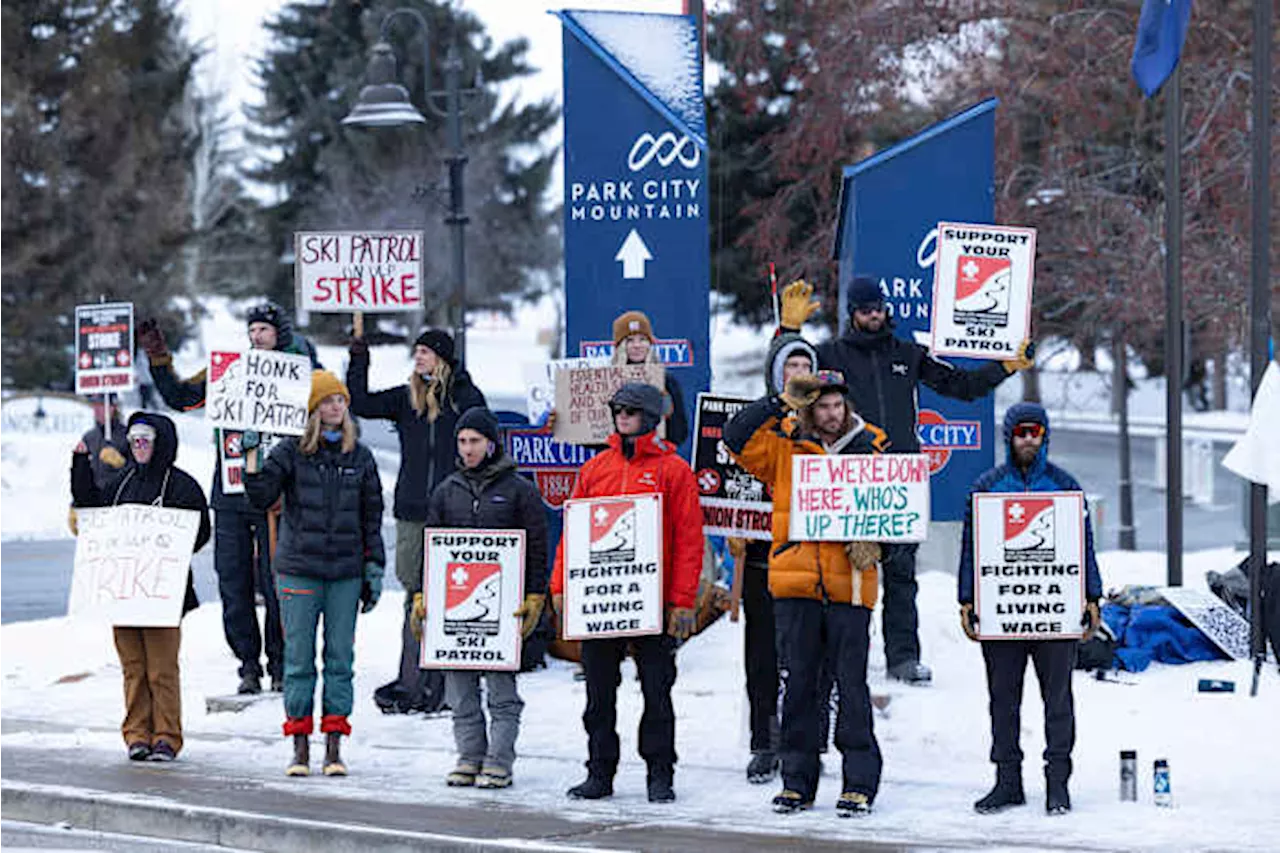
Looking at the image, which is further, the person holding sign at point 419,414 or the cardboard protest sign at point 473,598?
the person holding sign at point 419,414

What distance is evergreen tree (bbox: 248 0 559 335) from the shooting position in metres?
62.1

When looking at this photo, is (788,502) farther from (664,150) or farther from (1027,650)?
(664,150)

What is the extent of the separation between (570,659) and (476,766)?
2974mm

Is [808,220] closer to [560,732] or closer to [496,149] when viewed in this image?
[560,732]

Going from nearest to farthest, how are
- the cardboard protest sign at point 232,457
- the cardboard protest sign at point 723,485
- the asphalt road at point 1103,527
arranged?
the cardboard protest sign at point 723,485 → the cardboard protest sign at point 232,457 → the asphalt road at point 1103,527

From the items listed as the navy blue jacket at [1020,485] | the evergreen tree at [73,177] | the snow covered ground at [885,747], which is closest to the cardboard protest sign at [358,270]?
the snow covered ground at [885,747]

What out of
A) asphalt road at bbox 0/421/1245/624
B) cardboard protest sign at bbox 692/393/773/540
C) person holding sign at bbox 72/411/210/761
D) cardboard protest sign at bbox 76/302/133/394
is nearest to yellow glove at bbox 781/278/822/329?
cardboard protest sign at bbox 692/393/773/540

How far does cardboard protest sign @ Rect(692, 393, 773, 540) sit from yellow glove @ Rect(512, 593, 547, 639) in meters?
0.88

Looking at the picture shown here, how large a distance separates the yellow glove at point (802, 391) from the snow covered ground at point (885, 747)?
1.81 meters

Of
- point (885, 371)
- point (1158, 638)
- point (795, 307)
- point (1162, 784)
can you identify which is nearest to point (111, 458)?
point (795, 307)

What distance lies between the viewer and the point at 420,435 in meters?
12.2

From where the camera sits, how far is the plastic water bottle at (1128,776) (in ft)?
32.8

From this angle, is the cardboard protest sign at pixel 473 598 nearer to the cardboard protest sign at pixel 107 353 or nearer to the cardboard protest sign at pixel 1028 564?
the cardboard protest sign at pixel 1028 564

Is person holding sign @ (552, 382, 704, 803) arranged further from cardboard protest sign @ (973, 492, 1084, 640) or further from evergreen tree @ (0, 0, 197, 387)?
evergreen tree @ (0, 0, 197, 387)
